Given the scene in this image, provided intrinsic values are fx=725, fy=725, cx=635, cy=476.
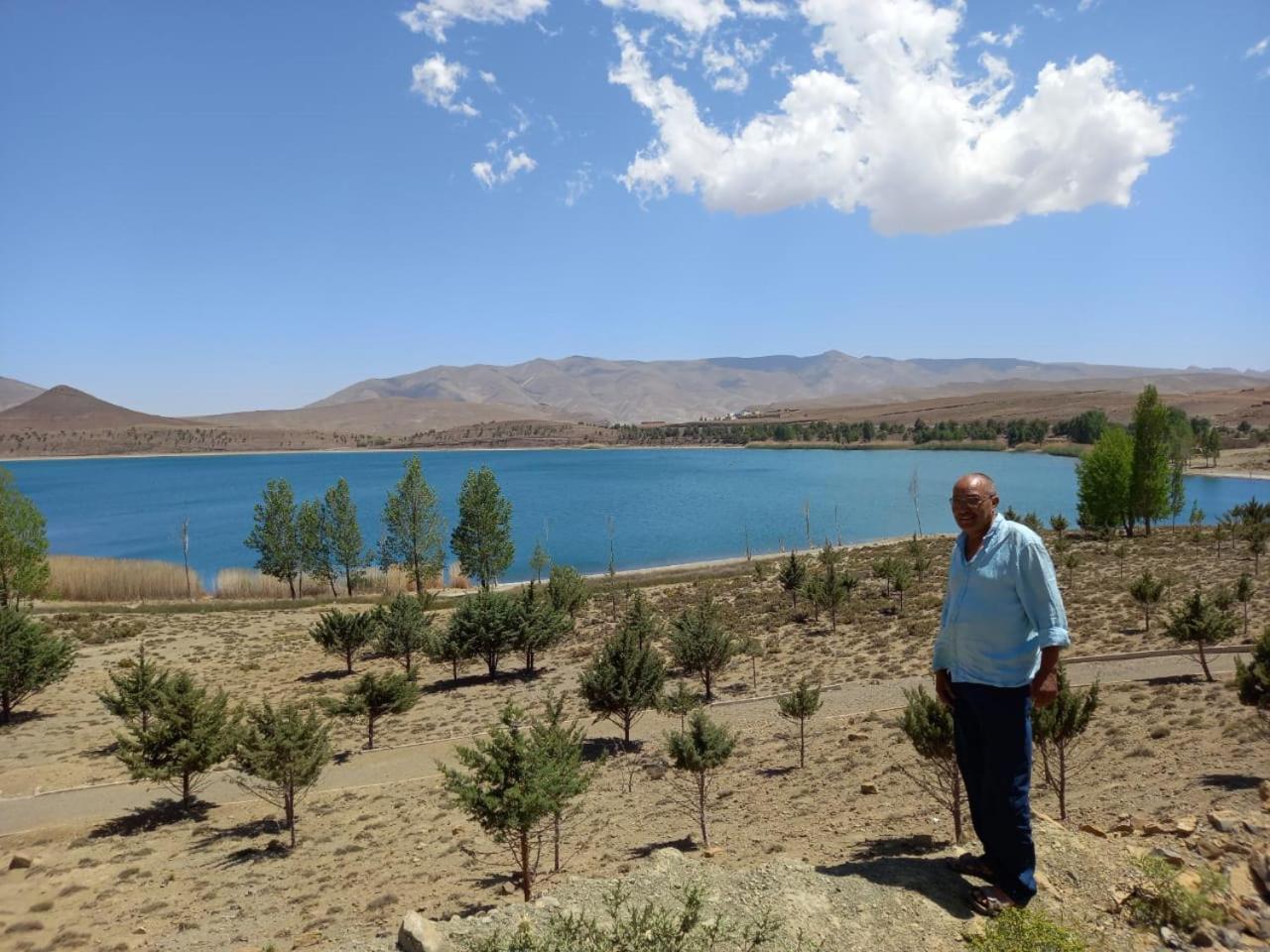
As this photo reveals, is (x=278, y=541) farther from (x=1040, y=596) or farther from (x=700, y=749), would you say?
(x=1040, y=596)

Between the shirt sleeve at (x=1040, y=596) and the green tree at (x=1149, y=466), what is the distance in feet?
161

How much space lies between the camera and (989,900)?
5.10 m

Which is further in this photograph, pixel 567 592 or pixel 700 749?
pixel 567 592

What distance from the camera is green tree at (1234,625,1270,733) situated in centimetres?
1099

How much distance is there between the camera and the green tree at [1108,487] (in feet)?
150

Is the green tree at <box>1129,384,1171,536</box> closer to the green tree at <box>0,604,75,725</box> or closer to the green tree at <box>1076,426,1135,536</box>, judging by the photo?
the green tree at <box>1076,426,1135,536</box>

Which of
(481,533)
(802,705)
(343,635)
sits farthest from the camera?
(481,533)

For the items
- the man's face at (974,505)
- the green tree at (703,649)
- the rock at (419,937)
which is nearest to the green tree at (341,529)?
the green tree at (703,649)

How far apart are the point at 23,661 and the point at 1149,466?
183ft

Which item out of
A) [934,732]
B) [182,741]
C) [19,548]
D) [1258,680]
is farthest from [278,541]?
[1258,680]

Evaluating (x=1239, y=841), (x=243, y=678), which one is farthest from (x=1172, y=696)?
(x=243, y=678)

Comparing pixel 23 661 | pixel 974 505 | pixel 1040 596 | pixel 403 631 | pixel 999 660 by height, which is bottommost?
pixel 403 631

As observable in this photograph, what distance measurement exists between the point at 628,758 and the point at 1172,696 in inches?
457

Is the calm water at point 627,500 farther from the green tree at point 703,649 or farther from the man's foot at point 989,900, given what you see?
the man's foot at point 989,900
